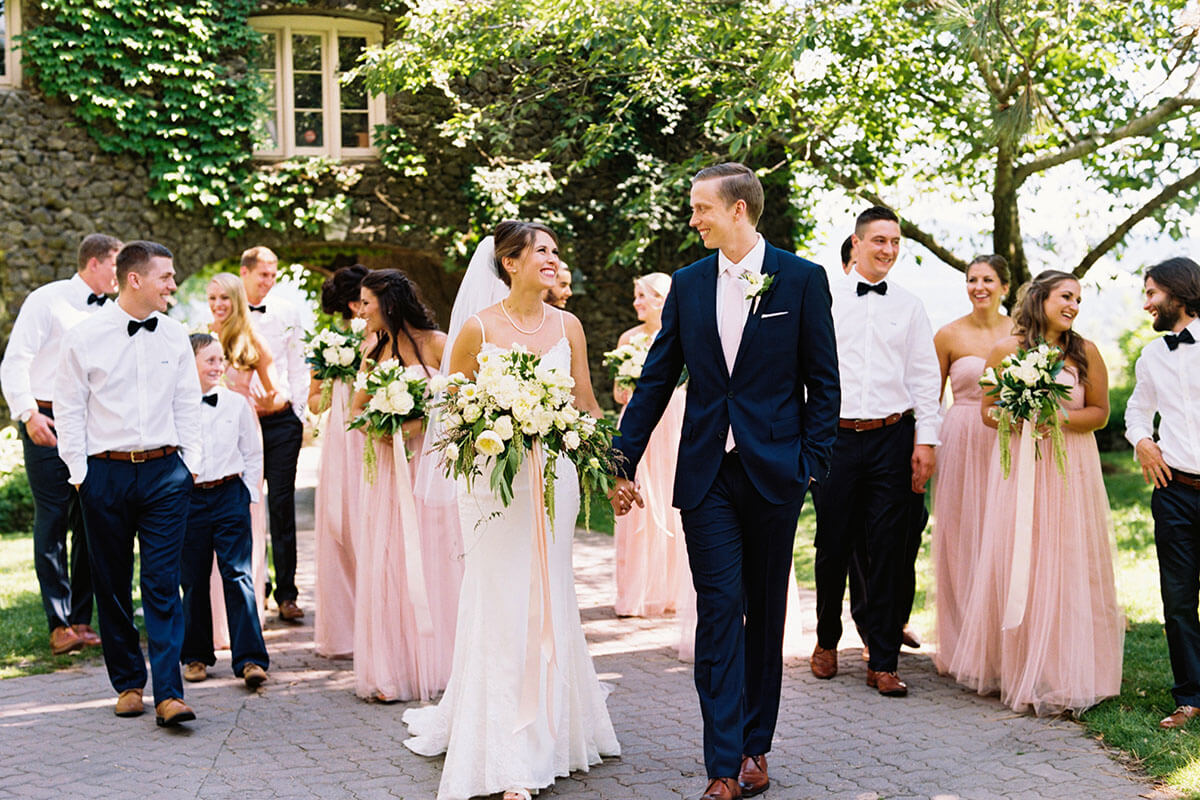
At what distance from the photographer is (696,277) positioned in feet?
16.4

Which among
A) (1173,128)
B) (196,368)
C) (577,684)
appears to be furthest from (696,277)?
(1173,128)

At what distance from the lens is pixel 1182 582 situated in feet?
18.7

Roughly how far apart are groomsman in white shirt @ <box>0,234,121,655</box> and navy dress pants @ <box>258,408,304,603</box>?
129 centimetres

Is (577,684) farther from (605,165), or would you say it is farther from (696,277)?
(605,165)

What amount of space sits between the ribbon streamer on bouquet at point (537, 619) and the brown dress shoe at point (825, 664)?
2.32 m

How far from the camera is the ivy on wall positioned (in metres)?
14.7

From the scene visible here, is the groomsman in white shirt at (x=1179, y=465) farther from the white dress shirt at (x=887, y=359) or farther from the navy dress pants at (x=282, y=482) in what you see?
the navy dress pants at (x=282, y=482)

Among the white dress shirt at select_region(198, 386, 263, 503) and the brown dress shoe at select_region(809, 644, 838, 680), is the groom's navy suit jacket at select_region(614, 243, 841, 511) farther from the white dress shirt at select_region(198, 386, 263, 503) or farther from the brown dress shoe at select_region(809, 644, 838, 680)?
the white dress shirt at select_region(198, 386, 263, 503)

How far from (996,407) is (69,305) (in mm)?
5826

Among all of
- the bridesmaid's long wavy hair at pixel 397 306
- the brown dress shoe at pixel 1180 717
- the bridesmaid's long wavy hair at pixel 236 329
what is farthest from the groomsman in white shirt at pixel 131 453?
the brown dress shoe at pixel 1180 717

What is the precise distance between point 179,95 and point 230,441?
963 centimetres

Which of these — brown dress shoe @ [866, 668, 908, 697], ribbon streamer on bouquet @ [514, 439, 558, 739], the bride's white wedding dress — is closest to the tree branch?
brown dress shoe @ [866, 668, 908, 697]

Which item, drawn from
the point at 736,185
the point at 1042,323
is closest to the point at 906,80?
the point at 1042,323

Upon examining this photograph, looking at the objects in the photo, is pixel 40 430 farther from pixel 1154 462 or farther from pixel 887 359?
pixel 1154 462
